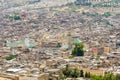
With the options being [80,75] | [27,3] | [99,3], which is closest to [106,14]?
[99,3]

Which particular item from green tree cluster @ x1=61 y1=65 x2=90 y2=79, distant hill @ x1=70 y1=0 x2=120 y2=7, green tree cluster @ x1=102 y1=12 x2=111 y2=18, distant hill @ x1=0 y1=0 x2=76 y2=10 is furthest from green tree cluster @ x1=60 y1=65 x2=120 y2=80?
distant hill @ x1=0 y1=0 x2=76 y2=10

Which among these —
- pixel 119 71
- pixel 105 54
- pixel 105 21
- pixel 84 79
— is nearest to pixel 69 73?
pixel 84 79

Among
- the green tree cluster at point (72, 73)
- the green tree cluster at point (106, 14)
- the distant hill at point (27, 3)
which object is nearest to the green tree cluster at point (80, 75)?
the green tree cluster at point (72, 73)

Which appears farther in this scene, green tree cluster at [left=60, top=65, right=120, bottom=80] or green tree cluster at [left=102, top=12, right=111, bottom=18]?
green tree cluster at [left=102, top=12, right=111, bottom=18]

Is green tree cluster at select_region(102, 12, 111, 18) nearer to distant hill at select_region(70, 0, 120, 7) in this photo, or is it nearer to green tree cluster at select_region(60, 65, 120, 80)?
distant hill at select_region(70, 0, 120, 7)

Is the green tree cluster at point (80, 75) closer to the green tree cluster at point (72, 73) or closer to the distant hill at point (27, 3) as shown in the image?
the green tree cluster at point (72, 73)

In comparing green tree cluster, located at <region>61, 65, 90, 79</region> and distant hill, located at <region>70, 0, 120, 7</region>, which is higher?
green tree cluster, located at <region>61, 65, 90, 79</region>

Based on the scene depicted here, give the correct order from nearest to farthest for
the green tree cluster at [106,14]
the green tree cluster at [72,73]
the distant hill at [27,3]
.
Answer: the green tree cluster at [72,73], the green tree cluster at [106,14], the distant hill at [27,3]

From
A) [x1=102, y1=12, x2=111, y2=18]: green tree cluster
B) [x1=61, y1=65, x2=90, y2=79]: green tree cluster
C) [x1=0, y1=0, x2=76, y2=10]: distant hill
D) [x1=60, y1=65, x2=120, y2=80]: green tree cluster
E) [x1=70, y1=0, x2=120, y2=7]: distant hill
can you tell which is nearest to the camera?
[x1=60, y1=65, x2=120, y2=80]: green tree cluster

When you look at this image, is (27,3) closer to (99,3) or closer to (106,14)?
(99,3)

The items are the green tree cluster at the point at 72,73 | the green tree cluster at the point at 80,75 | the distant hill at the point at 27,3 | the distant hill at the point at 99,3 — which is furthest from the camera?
the distant hill at the point at 27,3

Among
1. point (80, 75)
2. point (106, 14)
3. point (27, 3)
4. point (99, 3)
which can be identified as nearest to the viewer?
point (80, 75)

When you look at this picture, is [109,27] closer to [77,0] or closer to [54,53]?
[54,53]
